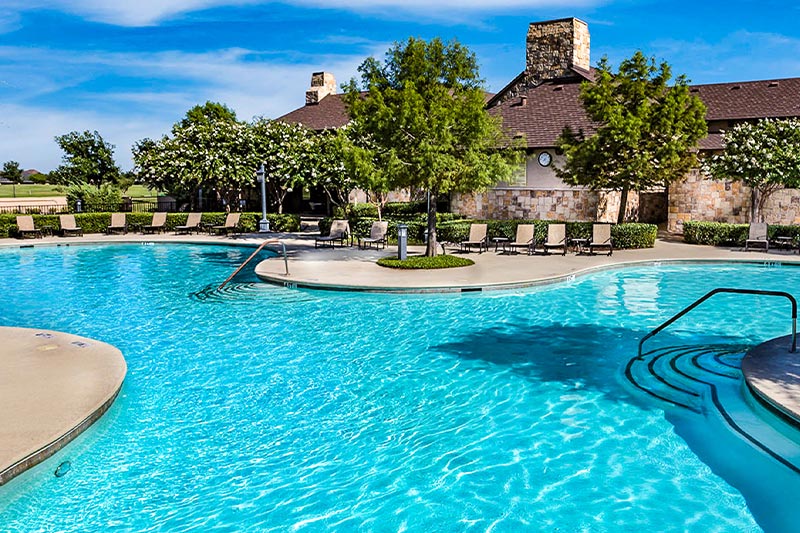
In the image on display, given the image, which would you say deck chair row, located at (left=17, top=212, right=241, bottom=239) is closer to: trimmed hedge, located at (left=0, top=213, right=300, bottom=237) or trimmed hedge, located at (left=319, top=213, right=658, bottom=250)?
trimmed hedge, located at (left=0, top=213, right=300, bottom=237)

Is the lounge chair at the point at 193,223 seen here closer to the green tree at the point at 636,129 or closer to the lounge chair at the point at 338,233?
the lounge chair at the point at 338,233

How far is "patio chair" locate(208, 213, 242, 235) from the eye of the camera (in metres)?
33.1

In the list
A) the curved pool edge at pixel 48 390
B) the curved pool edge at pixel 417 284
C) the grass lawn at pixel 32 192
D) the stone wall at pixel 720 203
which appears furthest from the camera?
the grass lawn at pixel 32 192

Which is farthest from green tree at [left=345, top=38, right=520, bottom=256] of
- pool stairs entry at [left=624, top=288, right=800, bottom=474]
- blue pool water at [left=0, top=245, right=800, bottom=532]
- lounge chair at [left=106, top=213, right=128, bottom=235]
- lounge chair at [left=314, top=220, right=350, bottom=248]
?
lounge chair at [left=106, top=213, right=128, bottom=235]

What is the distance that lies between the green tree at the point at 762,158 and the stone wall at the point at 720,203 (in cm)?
179

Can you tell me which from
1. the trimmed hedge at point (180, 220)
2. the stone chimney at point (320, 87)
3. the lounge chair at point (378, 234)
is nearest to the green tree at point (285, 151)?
the trimmed hedge at point (180, 220)

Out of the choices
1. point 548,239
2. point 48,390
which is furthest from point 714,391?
point 548,239

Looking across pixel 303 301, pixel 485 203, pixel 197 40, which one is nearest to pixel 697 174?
pixel 485 203

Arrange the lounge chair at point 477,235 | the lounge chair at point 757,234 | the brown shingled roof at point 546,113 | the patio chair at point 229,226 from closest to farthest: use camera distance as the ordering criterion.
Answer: the lounge chair at point 477,235
the lounge chair at point 757,234
the brown shingled roof at point 546,113
the patio chair at point 229,226

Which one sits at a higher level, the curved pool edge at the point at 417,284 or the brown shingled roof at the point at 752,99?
the brown shingled roof at the point at 752,99

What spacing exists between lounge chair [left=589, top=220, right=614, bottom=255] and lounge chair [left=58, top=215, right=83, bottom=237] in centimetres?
2480

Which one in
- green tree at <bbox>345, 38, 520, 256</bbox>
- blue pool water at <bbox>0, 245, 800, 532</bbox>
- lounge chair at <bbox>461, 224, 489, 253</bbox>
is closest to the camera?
blue pool water at <bbox>0, 245, 800, 532</bbox>

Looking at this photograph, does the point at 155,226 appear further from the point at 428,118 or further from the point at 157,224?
the point at 428,118

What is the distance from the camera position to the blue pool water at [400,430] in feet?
20.9
